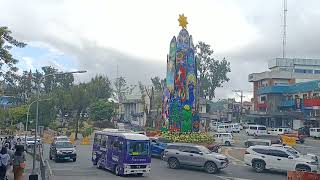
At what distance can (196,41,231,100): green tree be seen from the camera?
101 m

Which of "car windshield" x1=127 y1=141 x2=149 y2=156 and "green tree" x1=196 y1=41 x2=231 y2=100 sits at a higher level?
"green tree" x1=196 y1=41 x2=231 y2=100

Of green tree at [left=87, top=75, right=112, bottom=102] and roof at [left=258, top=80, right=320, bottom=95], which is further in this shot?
green tree at [left=87, top=75, right=112, bottom=102]

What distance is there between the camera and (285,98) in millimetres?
88250

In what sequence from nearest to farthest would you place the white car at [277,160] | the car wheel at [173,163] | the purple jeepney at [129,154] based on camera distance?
1. the purple jeepney at [129,154]
2. the white car at [277,160]
3. the car wheel at [173,163]

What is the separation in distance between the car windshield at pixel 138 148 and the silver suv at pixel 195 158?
4.44 m

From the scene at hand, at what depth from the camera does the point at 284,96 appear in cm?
8838


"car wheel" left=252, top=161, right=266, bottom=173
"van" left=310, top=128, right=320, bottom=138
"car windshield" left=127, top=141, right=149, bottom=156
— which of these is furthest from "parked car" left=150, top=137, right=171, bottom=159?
"van" left=310, top=128, right=320, bottom=138

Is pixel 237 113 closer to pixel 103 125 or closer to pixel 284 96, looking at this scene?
pixel 284 96

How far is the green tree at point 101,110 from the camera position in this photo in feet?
294

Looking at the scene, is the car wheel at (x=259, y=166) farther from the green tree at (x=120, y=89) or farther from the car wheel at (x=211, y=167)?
the green tree at (x=120, y=89)

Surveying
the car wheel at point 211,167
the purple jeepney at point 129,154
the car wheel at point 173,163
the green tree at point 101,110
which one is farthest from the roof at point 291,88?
the purple jeepney at point 129,154

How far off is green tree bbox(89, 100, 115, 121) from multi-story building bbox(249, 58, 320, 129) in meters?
28.0

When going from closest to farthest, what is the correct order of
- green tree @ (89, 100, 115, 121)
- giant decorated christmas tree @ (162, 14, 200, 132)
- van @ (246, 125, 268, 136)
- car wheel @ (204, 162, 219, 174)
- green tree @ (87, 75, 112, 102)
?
car wheel @ (204, 162, 219, 174), giant decorated christmas tree @ (162, 14, 200, 132), van @ (246, 125, 268, 136), green tree @ (89, 100, 115, 121), green tree @ (87, 75, 112, 102)

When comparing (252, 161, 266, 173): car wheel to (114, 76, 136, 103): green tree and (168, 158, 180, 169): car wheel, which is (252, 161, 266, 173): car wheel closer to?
(168, 158, 180, 169): car wheel
